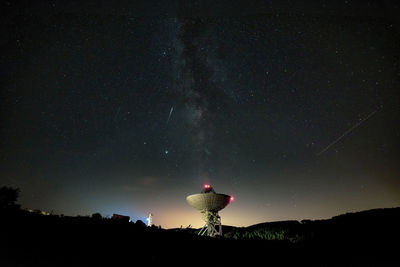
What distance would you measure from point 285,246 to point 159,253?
611cm

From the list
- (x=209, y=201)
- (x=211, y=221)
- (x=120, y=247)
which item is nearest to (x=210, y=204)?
(x=209, y=201)

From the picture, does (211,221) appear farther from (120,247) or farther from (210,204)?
(120,247)

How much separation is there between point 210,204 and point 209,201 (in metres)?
0.53

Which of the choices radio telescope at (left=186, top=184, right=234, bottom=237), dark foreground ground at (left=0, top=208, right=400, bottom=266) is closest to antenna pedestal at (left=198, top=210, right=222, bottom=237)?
radio telescope at (left=186, top=184, right=234, bottom=237)

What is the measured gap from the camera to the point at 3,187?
3228cm

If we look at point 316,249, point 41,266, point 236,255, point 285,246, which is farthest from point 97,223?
point 316,249

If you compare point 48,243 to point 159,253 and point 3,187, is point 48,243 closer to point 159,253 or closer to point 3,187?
point 159,253

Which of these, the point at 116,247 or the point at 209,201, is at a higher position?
the point at 209,201

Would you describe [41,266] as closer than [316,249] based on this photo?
Yes

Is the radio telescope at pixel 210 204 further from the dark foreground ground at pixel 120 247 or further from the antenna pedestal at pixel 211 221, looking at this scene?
the dark foreground ground at pixel 120 247

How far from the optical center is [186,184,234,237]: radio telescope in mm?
29859

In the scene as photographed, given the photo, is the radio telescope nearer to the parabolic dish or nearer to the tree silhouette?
the parabolic dish

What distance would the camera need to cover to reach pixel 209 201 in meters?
30.0

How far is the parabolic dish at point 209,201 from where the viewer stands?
29797 mm
